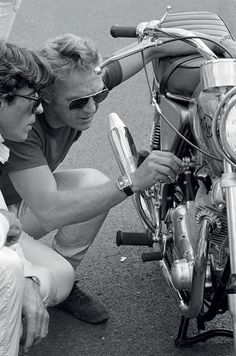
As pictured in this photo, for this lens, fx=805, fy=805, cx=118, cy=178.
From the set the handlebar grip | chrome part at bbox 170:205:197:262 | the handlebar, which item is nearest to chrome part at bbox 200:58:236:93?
the handlebar

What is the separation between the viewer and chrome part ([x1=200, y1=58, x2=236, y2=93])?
6.38ft

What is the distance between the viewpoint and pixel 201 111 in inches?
84.4

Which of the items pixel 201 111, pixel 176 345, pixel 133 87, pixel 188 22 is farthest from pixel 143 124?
pixel 201 111

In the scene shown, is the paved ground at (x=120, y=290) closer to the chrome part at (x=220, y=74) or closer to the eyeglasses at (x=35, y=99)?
the eyeglasses at (x=35, y=99)

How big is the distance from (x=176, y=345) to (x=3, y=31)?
62.6 inches

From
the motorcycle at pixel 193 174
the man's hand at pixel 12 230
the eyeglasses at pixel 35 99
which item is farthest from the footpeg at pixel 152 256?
the eyeglasses at pixel 35 99

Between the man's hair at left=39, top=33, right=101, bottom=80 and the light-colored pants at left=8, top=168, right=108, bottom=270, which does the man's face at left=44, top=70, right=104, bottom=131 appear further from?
the light-colored pants at left=8, top=168, right=108, bottom=270

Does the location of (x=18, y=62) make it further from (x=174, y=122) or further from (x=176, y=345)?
(x=176, y=345)

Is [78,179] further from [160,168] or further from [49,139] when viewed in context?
[160,168]

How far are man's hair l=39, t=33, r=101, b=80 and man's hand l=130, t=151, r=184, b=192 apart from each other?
0.38 meters

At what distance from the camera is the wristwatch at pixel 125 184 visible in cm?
237

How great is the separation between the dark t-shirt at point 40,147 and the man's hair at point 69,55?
191 mm

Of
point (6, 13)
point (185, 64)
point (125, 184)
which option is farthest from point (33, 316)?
point (6, 13)

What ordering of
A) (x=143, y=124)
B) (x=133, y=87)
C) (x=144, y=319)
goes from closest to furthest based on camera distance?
(x=144, y=319), (x=143, y=124), (x=133, y=87)
